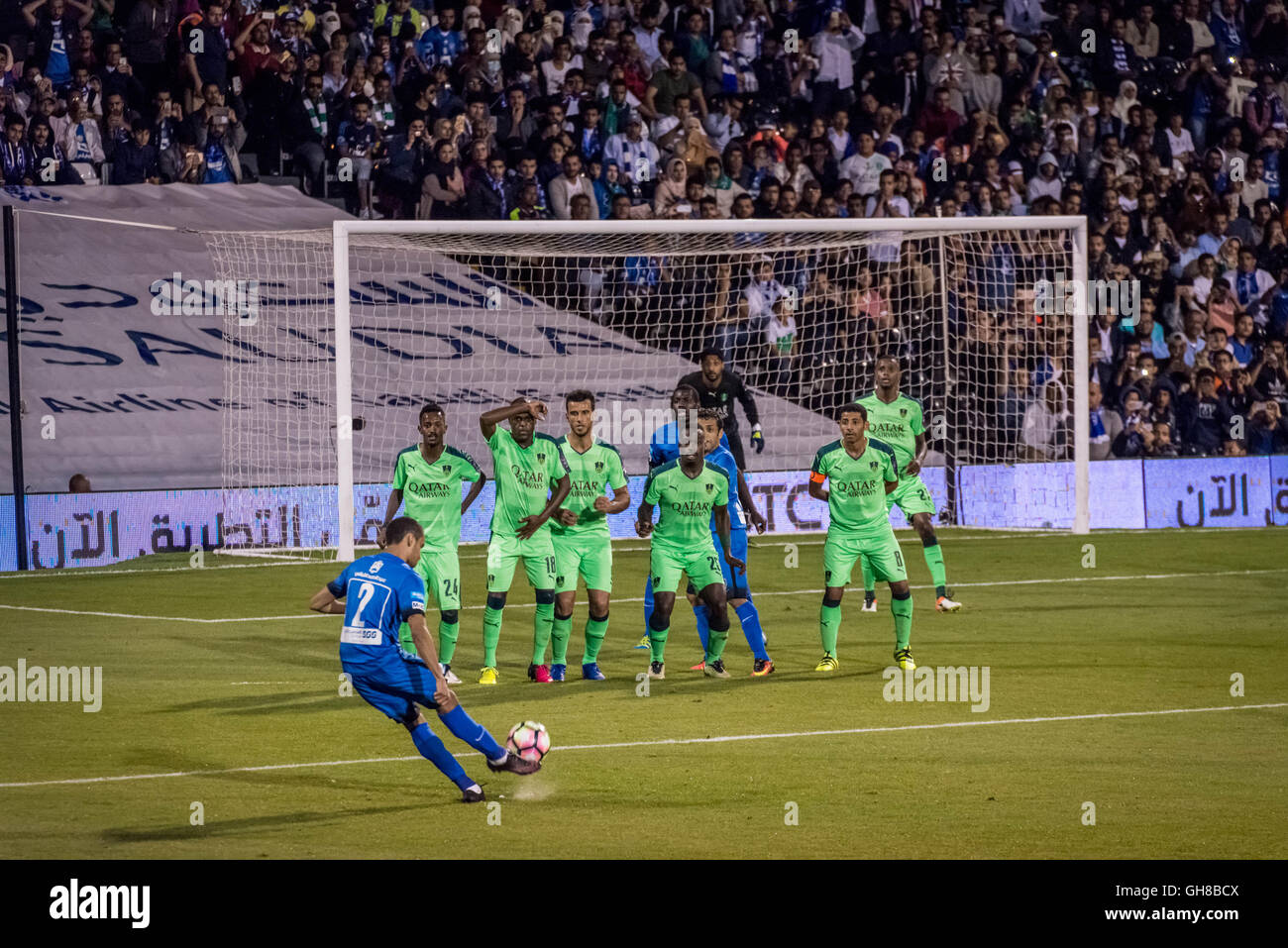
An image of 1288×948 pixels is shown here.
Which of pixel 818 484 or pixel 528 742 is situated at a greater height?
pixel 818 484

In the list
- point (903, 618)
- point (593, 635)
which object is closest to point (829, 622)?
point (903, 618)

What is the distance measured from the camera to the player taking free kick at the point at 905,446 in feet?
53.1

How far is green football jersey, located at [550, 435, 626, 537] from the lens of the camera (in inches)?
516

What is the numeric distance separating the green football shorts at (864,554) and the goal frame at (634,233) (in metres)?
6.18

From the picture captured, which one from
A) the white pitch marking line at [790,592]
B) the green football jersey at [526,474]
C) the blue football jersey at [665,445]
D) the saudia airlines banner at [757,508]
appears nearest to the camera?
the green football jersey at [526,474]

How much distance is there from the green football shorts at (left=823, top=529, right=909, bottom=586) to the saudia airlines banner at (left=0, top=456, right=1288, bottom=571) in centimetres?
849

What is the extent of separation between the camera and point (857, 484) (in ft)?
44.1

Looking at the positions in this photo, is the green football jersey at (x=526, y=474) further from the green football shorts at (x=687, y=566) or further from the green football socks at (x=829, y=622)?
the green football socks at (x=829, y=622)

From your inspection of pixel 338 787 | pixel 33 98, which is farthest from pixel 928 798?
pixel 33 98

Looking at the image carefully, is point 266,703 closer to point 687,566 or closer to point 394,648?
point 687,566

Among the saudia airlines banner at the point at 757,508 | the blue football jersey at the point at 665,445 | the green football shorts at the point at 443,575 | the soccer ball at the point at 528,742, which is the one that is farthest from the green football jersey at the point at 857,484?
the saudia airlines banner at the point at 757,508

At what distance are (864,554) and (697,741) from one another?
320 centimetres

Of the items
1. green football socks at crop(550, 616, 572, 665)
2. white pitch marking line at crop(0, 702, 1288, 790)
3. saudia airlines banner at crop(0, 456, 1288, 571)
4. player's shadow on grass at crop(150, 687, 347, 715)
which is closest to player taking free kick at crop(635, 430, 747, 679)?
green football socks at crop(550, 616, 572, 665)

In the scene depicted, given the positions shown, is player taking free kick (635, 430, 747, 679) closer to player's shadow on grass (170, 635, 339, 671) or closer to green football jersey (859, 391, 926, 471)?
player's shadow on grass (170, 635, 339, 671)
